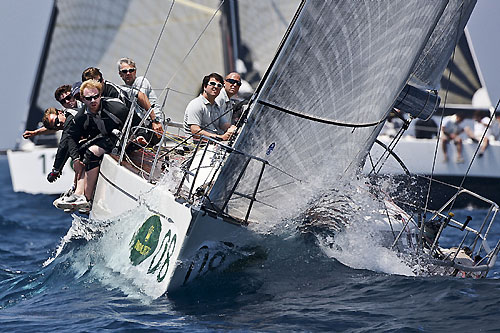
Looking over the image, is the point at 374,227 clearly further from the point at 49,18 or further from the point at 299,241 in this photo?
the point at 49,18

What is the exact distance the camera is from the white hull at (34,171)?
1522cm

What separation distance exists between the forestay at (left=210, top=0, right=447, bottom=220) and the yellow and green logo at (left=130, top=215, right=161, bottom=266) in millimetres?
470

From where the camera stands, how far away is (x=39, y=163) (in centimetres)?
1547

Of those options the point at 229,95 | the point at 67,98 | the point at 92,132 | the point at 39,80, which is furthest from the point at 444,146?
the point at 92,132

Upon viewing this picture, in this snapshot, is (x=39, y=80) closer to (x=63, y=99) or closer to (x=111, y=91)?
(x=63, y=99)

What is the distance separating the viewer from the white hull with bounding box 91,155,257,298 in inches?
182

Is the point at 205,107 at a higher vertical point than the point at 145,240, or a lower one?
higher

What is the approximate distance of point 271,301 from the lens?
15.3ft

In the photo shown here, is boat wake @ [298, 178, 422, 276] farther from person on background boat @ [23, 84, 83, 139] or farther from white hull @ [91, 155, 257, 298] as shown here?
person on background boat @ [23, 84, 83, 139]

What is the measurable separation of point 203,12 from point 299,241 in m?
8.99

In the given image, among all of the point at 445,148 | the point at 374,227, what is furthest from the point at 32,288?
the point at 445,148

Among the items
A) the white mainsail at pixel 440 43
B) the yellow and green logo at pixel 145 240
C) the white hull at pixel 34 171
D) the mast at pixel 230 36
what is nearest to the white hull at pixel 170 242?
the yellow and green logo at pixel 145 240

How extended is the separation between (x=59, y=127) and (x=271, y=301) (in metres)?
2.49

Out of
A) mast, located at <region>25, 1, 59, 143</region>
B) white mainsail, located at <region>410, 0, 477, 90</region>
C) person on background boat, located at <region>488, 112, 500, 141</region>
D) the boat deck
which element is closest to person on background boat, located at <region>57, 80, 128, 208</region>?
the boat deck
